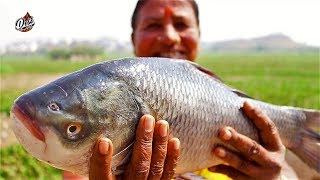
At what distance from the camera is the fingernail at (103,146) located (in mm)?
1491

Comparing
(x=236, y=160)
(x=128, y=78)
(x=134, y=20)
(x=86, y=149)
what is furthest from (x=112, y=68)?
(x=134, y=20)

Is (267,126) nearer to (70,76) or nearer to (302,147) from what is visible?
(302,147)

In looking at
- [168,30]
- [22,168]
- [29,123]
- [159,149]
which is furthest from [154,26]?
[22,168]

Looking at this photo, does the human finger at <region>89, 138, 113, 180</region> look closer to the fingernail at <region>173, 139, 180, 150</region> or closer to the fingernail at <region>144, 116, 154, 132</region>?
the fingernail at <region>144, 116, 154, 132</region>

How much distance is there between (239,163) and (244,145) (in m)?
0.12

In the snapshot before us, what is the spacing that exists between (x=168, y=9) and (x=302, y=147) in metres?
1.21

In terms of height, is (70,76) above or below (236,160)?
above

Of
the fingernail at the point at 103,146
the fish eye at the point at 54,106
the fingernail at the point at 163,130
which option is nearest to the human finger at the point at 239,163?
the fingernail at the point at 163,130

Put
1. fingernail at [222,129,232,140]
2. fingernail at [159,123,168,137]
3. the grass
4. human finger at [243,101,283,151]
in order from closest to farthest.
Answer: fingernail at [159,123,168,137], fingernail at [222,129,232,140], human finger at [243,101,283,151], the grass

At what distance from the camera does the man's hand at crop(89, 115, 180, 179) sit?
1527 mm

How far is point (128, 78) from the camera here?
1633mm

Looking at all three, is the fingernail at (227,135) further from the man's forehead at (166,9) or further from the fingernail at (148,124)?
the man's forehead at (166,9)

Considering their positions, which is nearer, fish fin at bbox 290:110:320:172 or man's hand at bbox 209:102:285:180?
man's hand at bbox 209:102:285:180
